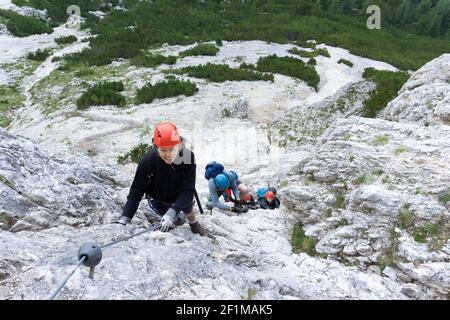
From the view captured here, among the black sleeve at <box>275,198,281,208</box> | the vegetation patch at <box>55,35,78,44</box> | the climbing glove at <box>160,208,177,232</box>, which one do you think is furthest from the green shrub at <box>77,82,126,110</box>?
the climbing glove at <box>160,208,177,232</box>

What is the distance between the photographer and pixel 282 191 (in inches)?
325

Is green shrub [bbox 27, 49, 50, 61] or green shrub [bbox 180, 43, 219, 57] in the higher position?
green shrub [bbox 180, 43, 219, 57]

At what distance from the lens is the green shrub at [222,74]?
68.8ft

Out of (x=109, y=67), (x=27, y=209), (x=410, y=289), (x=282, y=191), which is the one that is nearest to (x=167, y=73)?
(x=109, y=67)

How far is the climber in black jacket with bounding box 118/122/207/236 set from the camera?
5473 mm

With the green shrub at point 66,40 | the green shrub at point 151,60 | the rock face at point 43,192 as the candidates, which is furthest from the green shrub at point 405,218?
the green shrub at point 66,40

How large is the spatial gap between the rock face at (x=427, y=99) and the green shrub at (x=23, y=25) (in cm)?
2667

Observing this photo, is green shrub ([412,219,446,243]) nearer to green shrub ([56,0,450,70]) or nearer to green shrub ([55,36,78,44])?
green shrub ([56,0,450,70])

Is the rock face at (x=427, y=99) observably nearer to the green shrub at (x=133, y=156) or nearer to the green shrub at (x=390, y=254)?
the green shrub at (x=390, y=254)

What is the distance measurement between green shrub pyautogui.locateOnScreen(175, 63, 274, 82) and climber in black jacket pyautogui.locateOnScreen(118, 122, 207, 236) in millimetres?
15466

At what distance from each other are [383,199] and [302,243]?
147 cm

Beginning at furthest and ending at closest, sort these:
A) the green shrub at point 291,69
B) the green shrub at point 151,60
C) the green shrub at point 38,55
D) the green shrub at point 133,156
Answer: the green shrub at point 38,55, the green shrub at point 151,60, the green shrub at point 291,69, the green shrub at point 133,156

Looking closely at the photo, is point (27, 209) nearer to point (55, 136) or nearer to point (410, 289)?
point (410, 289)

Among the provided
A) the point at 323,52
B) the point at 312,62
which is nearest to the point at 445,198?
the point at 312,62
